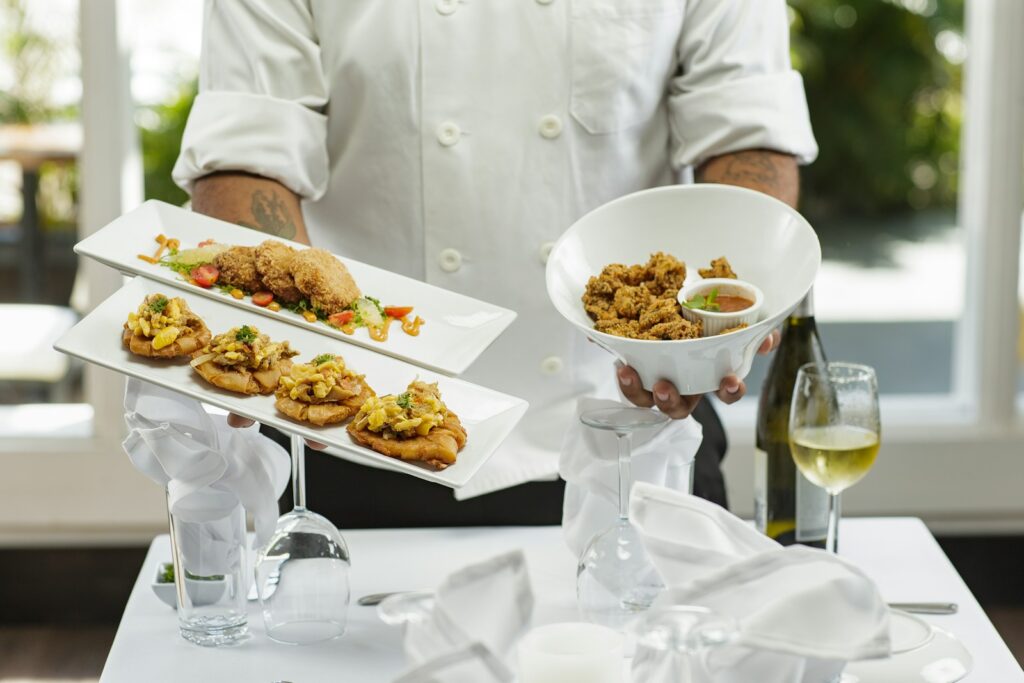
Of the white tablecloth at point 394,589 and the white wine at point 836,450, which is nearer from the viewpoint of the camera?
the white tablecloth at point 394,589

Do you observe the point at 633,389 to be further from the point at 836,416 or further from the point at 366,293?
the point at 366,293

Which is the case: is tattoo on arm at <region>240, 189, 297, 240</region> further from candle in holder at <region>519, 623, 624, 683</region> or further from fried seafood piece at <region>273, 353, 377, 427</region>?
candle in holder at <region>519, 623, 624, 683</region>

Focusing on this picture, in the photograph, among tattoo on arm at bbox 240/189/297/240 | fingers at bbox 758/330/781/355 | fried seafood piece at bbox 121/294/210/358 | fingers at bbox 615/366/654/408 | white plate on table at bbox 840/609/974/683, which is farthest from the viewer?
tattoo on arm at bbox 240/189/297/240

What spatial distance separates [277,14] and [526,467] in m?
0.77

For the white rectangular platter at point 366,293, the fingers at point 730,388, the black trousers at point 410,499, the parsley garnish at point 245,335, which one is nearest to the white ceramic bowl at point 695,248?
the fingers at point 730,388

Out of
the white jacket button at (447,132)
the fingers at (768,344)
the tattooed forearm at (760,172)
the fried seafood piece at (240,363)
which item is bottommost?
the fingers at (768,344)

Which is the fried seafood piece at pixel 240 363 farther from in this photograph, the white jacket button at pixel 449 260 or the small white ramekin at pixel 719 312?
the white jacket button at pixel 449 260

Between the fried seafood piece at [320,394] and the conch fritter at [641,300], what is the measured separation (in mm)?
276

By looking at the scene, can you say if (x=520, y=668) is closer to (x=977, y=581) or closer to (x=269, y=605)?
(x=269, y=605)

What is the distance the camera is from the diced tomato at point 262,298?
4.57 ft

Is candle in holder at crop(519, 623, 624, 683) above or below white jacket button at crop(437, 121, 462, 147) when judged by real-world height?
below

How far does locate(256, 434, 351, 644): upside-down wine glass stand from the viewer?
126 cm

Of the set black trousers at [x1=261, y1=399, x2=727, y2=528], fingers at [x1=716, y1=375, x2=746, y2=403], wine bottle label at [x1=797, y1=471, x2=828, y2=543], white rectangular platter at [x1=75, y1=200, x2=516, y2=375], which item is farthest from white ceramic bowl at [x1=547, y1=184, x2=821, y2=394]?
black trousers at [x1=261, y1=399, x2=727, y2=528]

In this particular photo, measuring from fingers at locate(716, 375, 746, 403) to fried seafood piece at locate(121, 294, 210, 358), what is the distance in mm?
560
